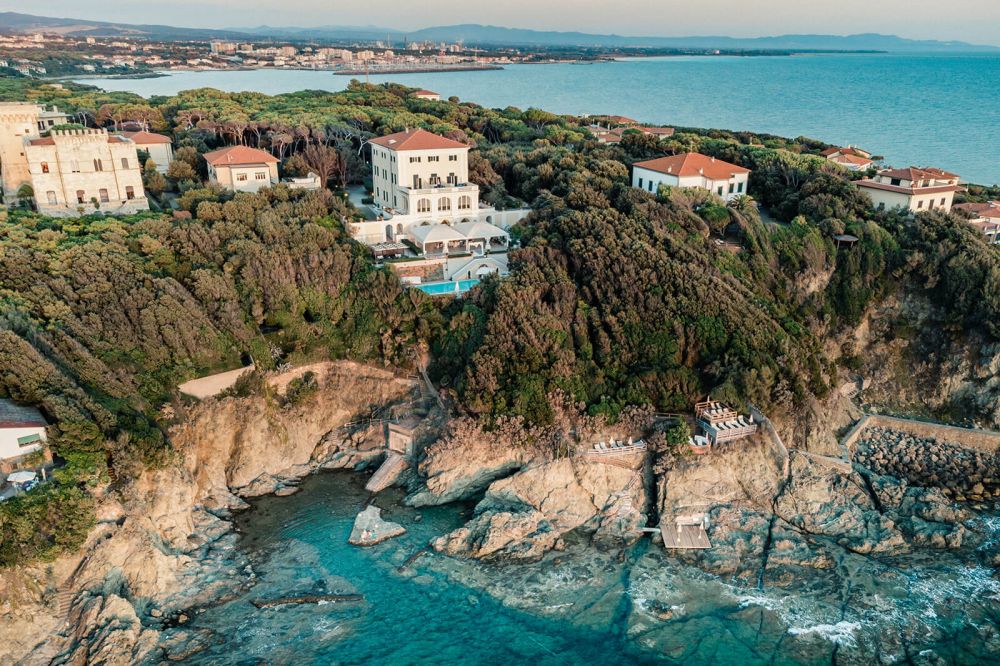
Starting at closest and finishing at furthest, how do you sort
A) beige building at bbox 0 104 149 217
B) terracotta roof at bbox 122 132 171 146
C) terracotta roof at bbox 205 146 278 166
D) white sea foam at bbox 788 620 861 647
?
white sea foam at bbox 788 620 861 647 < beige building at bbox 0 104 149 217 < terracotta roof at bbox 205 146 278 166 < terracotta roof at bbox 122 132 171 146

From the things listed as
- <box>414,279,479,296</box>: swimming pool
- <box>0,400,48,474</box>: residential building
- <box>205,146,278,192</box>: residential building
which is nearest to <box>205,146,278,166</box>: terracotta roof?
<box>205,146,278,192</box>: residential building

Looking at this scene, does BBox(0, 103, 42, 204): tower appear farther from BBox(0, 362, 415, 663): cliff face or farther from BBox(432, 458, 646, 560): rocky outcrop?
BBox(432, 458, 646, 560): rocky outcrop

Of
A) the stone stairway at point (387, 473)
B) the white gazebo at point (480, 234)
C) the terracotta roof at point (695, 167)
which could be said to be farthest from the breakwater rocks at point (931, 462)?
the white gazebo at point (480, 234)

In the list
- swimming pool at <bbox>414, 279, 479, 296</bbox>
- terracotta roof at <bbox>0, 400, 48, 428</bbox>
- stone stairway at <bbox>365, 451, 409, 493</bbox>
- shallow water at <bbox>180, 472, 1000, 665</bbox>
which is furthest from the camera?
swimming pool at <bbox>414, 279, 479, 296</bbox>

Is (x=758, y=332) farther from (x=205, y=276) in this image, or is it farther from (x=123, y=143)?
(x=123, y=143)

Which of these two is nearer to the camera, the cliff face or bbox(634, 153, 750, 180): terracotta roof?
the cliff face

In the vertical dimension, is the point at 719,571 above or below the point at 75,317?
below

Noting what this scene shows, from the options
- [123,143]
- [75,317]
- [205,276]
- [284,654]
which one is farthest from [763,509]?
[123,143]
